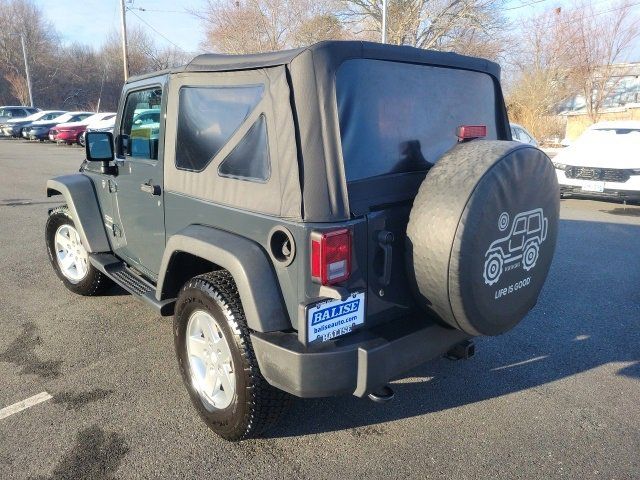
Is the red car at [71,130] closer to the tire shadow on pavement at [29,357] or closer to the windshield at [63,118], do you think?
the windshield at [63,118]

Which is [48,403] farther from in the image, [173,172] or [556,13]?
[556,13]

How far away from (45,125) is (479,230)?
28102mm

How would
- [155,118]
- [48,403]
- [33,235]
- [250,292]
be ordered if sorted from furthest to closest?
[33,235] → [155,118] → [48,403] → [250,292]

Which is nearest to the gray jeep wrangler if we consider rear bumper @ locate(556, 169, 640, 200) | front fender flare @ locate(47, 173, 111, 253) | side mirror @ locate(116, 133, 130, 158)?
→ side mirror @ locate(116, 133, 130, 158)

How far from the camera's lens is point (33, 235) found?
689 cm

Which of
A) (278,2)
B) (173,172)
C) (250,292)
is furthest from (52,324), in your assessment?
(278,2)

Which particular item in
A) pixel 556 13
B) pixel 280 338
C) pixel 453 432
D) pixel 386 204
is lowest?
pixel 453 432

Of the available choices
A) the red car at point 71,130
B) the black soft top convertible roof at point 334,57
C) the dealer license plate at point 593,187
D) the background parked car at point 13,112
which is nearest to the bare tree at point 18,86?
the background parked car at point 13,112

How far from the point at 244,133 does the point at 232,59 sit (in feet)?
1.41

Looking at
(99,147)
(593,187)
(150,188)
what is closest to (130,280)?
(150,188)

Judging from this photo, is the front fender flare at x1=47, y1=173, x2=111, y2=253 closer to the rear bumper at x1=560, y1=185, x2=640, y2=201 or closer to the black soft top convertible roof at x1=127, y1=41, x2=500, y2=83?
the black soft top convertible roof at x1=127, y1=41, x2=500, y2=83

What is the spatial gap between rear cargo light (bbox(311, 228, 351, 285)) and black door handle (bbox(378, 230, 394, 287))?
0.65 ft

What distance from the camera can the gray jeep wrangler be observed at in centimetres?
221

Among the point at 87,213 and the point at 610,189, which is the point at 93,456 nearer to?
the point at 87,213
